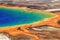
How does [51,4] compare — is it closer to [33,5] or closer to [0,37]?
[33,5]

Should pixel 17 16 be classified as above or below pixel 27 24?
above

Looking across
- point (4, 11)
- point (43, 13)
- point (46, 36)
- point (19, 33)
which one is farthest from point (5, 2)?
point (46, 36)

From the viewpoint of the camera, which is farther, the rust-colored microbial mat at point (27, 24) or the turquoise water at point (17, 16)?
the turquoise water at point (17, 16)

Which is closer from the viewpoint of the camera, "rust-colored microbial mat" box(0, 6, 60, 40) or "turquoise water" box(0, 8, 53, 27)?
"rust-colored microbial mat" box(0, 6, 60, 40)

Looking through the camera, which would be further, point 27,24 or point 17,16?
point 17,16

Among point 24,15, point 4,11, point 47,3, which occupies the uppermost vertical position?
point 47,3
